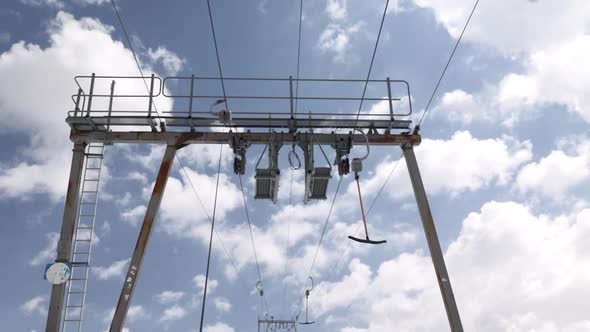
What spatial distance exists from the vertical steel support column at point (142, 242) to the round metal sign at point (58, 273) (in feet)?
4.43

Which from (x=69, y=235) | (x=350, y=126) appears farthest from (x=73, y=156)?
(x=350, y=126)

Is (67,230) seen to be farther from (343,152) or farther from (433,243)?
(433,243)

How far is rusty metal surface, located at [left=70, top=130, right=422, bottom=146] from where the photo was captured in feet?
39.2

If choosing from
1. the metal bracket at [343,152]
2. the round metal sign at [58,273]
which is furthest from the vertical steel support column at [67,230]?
the metal bracket at [343,152]

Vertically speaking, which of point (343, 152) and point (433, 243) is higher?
point (343, 152)

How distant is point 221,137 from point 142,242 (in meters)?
2.96

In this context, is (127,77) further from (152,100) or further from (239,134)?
(239,134)

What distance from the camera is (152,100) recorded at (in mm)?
12117

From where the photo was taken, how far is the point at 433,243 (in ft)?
36.5

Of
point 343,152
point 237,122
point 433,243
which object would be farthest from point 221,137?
point 433,243

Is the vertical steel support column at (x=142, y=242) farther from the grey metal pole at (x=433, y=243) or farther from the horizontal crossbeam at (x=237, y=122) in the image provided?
the grey metal pole at (x=433, y=243)

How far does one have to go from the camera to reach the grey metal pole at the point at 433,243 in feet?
34.3

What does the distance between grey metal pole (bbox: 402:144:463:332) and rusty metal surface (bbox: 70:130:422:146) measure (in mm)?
392

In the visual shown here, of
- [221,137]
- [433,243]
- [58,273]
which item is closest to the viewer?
[58,273]
